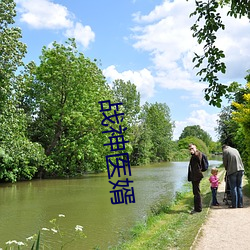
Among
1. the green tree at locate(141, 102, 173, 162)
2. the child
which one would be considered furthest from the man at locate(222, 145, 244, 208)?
the green tree at locate(141, 102, 173, 162)

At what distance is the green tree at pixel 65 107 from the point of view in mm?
28172

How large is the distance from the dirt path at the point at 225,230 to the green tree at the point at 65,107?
19574 millimetres

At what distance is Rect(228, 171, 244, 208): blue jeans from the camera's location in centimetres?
993

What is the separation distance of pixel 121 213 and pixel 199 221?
419cm

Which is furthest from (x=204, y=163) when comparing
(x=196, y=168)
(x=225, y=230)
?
(x=225, y=230)

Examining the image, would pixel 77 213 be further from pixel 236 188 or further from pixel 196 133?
pixel 196 133

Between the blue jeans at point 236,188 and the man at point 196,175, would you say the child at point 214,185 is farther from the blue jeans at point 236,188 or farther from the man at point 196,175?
the man at point 196,175

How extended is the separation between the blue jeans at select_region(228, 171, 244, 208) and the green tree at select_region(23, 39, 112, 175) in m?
19.0

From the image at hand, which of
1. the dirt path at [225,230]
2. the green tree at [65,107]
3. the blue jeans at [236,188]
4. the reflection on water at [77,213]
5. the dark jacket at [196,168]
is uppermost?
the green tree at [65,107]

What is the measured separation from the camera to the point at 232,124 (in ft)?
59.0

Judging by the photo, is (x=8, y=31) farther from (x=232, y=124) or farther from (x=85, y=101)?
(x=232, y=124)

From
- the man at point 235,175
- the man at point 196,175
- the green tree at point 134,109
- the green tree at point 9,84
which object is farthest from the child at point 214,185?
the green tree at point 134,109

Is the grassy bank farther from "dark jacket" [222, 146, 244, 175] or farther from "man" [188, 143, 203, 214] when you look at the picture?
"dark jacket" [222, 146, 244, 175]

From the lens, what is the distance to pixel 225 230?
748cm
